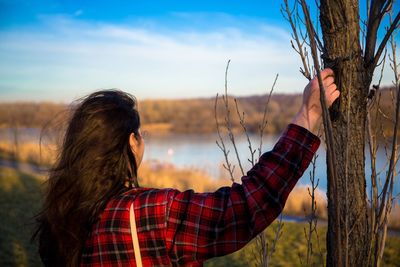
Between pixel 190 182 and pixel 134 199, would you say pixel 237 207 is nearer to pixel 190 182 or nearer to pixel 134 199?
pixel 134 199

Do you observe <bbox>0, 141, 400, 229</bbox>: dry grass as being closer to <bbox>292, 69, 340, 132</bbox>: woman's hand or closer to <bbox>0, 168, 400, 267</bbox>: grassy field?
<bbox>0, 168, 400, 267</bbox>: grassy field

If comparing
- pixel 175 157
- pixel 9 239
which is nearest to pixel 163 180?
pixel 9 239

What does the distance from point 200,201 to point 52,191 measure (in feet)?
2.03

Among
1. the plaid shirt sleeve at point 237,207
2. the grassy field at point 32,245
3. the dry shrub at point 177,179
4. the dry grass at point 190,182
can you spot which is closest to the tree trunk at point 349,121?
the plaid shirt sleeve at point 237,207

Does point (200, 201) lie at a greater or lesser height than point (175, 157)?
greater

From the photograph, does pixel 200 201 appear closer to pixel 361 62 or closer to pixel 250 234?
pixel 250 234

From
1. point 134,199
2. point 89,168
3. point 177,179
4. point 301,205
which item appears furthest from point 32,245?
point 177,179

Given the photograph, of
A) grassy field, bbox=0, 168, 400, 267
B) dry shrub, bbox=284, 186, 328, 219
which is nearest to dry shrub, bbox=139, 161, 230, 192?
dry shrub, bbox=284, 186, 328, 219

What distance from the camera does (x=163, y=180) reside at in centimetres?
1365

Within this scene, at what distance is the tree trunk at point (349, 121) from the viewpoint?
1283 millimetres

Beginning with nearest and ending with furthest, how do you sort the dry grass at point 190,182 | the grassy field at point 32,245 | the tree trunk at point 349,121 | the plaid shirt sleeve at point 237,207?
the plaid shirt sleeve at point 237,207 < the tree trunk at point 349,121 < the grassy field at point 32,245 < the dry grass at point 190,182

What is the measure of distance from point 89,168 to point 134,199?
0.73 ft

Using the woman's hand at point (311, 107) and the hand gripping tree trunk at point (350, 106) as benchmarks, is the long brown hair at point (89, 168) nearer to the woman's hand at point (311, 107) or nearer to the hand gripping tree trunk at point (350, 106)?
the woman's hand at point (311, 107)

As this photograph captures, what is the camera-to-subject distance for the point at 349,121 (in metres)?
1.29
